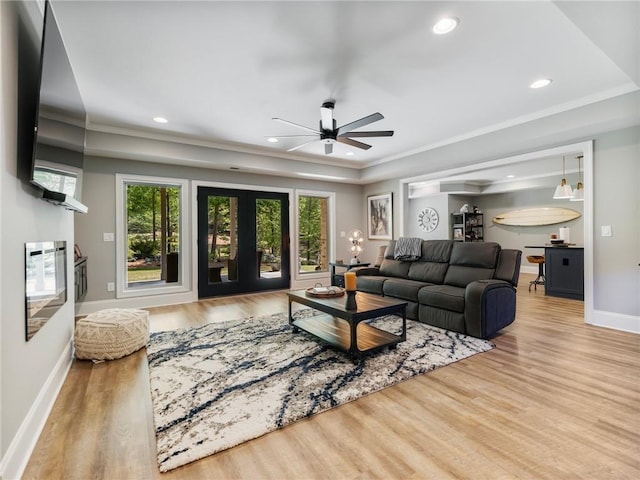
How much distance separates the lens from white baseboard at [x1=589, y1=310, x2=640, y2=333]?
3584 mm

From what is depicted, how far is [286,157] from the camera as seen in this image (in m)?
5.87

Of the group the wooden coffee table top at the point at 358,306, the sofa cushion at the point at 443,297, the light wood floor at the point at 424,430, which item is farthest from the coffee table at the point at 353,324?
the sofa cushion at the point at 443,297

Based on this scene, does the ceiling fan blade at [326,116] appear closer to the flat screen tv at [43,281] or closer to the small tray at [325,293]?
the small tray at [325,293]

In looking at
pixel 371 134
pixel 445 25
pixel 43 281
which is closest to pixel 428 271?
pixel 371 134

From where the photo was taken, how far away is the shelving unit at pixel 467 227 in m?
9.48

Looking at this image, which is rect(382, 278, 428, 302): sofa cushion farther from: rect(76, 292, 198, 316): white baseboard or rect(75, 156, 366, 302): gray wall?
rect(75, 156, 366, 302): gray wall

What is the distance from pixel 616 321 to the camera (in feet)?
12.2

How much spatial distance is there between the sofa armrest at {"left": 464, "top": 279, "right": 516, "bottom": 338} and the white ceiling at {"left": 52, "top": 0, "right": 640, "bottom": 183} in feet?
6.90

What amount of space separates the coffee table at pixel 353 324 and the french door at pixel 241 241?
8.75 ft

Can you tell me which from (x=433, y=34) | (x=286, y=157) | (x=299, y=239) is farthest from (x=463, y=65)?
(x=299, y=239)

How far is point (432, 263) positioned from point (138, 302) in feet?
15.1

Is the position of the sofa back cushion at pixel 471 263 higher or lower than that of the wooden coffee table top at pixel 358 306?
higher

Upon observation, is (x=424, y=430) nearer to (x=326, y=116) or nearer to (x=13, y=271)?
(x=13, y=271)

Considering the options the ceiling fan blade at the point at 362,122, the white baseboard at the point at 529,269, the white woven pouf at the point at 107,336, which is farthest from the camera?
the white baseboard at the point at 529,269
